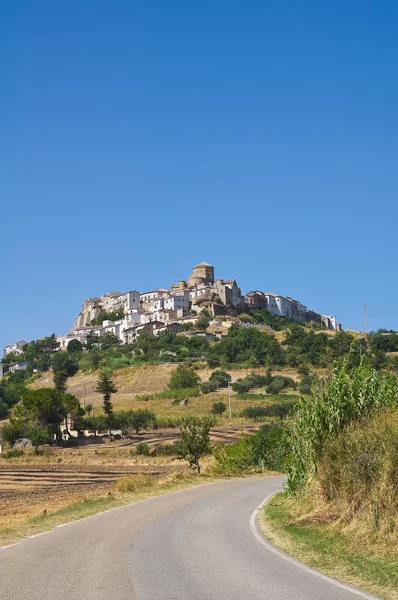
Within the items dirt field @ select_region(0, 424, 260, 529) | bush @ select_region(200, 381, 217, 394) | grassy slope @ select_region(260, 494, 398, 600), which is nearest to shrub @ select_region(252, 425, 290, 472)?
dirt field @ select_region(0, 424, 260, 529)

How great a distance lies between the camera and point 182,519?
57.6 ft

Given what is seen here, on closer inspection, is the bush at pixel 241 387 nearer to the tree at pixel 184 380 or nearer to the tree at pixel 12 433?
the tree at pixel 184 380

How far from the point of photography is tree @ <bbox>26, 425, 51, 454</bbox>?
69.0 meters

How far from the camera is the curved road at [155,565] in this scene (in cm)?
809

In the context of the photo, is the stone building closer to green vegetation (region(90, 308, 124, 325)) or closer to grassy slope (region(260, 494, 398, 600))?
green vegetation (region(90, 308, 124, 325))

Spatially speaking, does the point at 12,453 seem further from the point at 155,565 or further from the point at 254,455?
the point at 155,565

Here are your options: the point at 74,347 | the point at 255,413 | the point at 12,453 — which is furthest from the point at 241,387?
the point at 74,347

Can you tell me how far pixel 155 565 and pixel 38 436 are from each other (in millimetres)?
62007

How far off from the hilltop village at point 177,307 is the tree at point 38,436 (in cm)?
8766

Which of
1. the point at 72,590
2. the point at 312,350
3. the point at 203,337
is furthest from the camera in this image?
the point at 203,337

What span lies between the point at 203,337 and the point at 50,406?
240 feet

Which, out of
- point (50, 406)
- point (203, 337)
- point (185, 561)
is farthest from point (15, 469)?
point (203, 337)

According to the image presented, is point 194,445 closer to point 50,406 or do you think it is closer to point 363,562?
point 363,562

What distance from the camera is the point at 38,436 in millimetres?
69062
